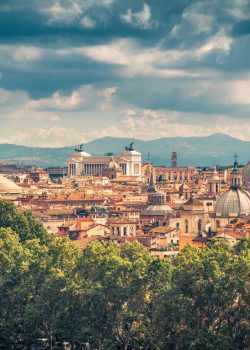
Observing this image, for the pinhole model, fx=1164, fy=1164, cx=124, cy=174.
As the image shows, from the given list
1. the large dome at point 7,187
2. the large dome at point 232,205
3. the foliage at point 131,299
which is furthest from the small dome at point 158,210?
the foliage at point 131,299

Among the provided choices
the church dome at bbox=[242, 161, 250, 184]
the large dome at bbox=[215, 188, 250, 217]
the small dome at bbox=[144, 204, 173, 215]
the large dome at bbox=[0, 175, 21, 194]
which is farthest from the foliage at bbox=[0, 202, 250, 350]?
the large dome at bbox=[0, 175, 21, 194]

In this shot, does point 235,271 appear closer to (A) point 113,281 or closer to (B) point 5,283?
(A) point 113,281

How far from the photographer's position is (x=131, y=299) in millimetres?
61125

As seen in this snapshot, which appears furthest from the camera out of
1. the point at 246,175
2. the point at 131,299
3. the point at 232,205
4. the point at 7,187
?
the point at 7,187

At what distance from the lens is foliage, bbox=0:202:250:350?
190 feet

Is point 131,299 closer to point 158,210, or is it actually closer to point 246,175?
point 158,210

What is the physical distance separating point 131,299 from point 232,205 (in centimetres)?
5795

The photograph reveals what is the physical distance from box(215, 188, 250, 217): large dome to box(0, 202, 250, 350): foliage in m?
48.4

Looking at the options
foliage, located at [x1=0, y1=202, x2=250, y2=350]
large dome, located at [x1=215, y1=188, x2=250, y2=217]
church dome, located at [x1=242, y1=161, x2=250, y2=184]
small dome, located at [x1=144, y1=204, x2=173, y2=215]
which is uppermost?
church dome, located at [x1=242, y1=161, x2=250, y2=184]

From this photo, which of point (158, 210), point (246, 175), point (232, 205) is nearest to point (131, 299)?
point (232, 205)

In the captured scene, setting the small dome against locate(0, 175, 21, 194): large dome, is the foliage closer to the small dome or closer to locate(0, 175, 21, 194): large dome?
the small dome

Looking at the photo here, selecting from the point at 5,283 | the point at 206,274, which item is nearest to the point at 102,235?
the point at 5,283

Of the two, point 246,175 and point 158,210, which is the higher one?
point 246,175

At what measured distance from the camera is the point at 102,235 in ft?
358
